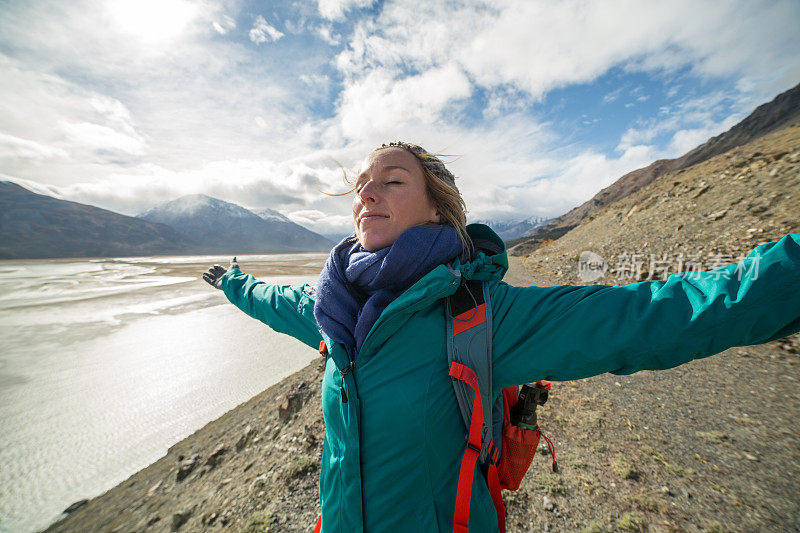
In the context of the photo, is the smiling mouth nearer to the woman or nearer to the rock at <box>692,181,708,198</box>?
the woman

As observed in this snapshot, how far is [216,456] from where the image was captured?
4520 mm

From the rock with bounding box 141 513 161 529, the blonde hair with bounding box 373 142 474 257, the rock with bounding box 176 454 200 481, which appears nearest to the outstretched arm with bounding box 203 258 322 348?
the blonde hair with bounding box 373 142 474 257

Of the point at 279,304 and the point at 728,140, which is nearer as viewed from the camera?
the point at 279,304

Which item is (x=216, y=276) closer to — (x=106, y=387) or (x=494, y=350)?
(x=494, y=350)

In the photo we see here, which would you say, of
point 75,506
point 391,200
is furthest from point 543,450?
point 75,506

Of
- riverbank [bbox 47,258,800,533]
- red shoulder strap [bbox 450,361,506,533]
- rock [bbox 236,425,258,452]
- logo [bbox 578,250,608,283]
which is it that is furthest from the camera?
logo [bbox 578,250,608,283]

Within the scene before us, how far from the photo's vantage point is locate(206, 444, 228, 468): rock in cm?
441

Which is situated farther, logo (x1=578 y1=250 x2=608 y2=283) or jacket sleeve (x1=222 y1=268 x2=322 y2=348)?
logo (x1=578 y1=250 x2=608 y2=283)

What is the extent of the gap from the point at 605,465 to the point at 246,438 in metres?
5.32

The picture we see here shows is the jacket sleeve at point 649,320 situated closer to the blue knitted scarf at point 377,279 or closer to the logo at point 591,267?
the blue knitted scarf at point 377,279

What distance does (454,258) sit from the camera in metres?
1.73

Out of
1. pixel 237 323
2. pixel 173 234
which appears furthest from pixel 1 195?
pixel 237 323

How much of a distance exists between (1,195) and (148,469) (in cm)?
24865

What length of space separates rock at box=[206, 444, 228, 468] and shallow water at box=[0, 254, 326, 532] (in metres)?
1.94
